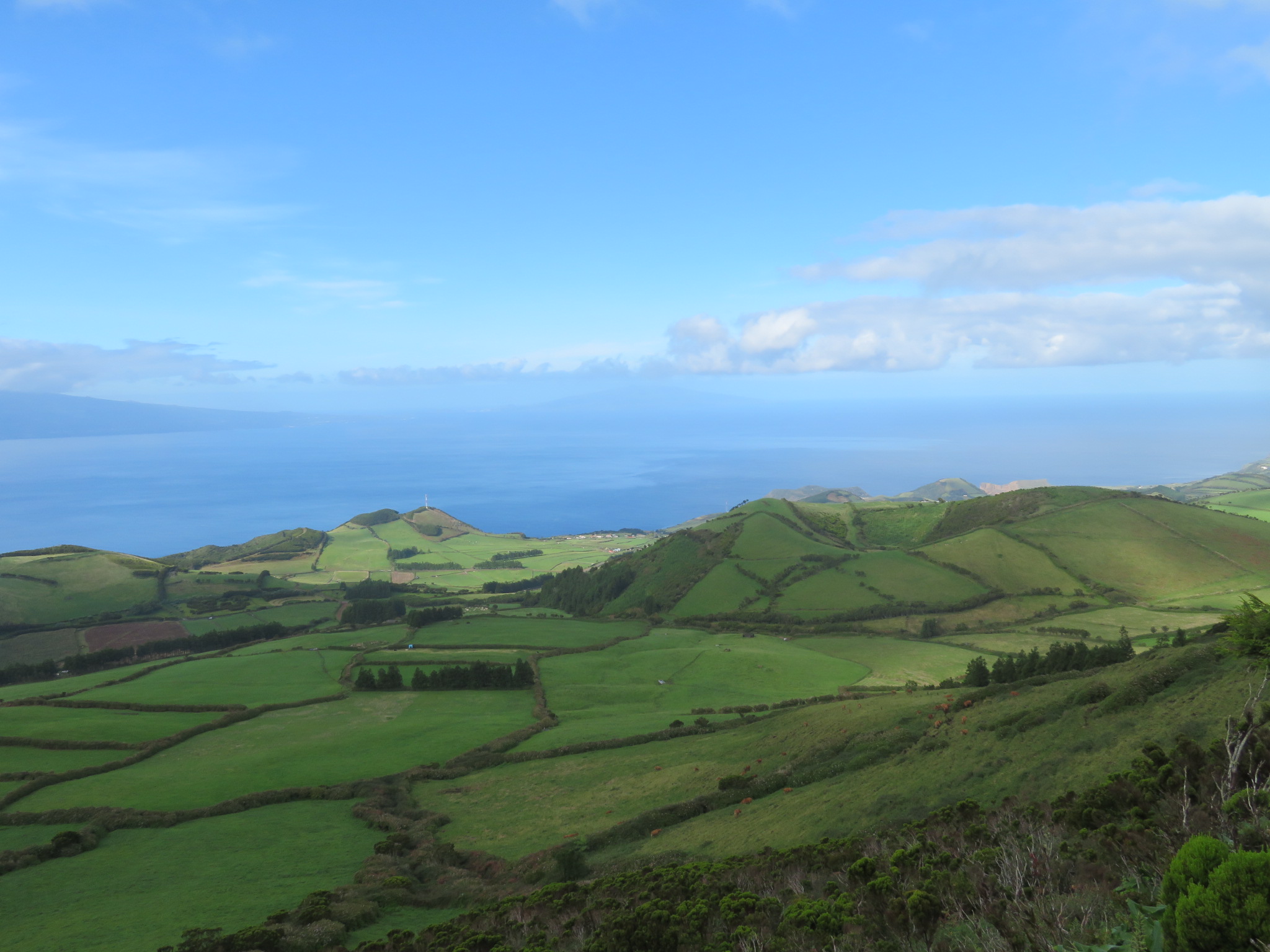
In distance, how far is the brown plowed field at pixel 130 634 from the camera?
3674 inches

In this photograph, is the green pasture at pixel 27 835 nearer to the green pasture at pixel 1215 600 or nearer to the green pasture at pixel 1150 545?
the green pasture at pixel 1215 600

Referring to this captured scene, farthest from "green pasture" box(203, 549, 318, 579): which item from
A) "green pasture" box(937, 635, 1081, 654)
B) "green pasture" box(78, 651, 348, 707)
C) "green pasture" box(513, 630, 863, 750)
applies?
"green pasture" box(937, 635, 1081, 654)

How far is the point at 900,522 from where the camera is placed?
159 meters

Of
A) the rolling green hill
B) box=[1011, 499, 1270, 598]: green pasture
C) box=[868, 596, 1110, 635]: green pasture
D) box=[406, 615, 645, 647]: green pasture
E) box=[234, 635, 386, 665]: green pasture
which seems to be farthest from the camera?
box=[1011, 499, 1270, 598]: green pasture

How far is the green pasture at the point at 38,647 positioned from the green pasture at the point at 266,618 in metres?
13.7

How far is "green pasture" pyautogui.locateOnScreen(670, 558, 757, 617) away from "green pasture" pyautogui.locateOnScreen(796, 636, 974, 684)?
2364 cm

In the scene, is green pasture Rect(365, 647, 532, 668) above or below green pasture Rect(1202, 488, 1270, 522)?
below

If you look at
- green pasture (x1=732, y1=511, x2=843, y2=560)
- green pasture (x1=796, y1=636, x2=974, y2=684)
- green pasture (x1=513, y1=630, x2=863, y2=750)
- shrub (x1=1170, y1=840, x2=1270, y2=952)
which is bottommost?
green pasture (x1=796, y1=636, x2=974, y2=684)

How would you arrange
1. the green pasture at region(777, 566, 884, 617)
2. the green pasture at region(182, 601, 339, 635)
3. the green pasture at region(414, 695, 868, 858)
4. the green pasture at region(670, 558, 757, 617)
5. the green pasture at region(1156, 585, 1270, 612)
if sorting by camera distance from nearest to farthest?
the green pasture at region(414, 695, 868, 858)
the green pasture at region(1156, 585, 1270, 612)
the green pasture at region(182, 601, 339, 635)
the green pasture at region(777, 566, 884, 617)
the green pasture at region(670, 558, 757, 617)

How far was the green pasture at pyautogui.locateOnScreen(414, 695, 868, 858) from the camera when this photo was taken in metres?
33.3

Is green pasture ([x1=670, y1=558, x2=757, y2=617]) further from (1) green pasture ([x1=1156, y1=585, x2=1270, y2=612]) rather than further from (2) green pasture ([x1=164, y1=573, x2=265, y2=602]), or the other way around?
(2) green pasture ([x1=164, y1=573, x2=265, y2=602])

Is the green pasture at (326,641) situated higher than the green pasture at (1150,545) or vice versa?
the green pasture at (1150,545)

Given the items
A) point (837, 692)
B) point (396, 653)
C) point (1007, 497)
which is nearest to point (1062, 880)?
point (837, 692)

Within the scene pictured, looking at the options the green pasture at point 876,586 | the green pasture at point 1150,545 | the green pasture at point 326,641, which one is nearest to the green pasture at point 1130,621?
the green pasture at point 1150,545
